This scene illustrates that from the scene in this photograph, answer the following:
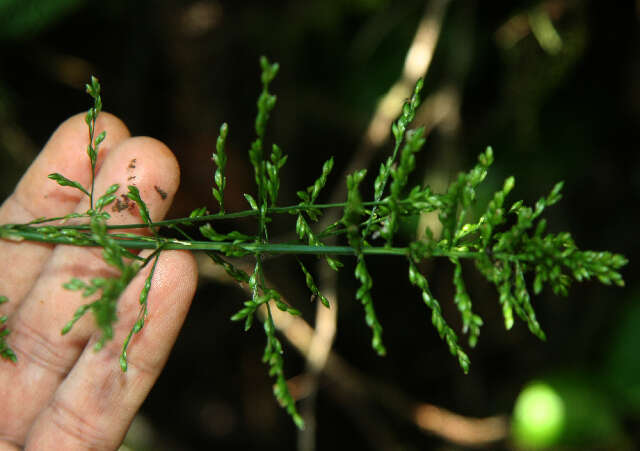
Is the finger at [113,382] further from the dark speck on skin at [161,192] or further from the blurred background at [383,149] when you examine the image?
the blurred background at [383,149]

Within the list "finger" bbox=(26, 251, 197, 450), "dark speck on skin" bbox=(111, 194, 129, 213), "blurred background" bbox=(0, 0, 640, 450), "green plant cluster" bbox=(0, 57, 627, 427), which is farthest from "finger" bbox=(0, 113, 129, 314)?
"blurred background" bbox=(0, 0, 640, 450)

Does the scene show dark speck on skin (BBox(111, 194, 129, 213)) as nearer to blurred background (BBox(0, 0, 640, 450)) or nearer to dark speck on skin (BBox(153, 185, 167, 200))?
dark speck on skin (BBox(153, 185, 167, 200))

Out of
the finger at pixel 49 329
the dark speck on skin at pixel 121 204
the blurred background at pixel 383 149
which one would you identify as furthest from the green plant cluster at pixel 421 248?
the blurred background at pixel 383 149

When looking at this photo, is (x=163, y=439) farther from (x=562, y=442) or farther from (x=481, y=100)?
(x=481, y=100)

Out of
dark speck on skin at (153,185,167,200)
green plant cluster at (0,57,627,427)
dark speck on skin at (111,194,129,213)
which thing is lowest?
green plant cluster at (0,57,627,427)

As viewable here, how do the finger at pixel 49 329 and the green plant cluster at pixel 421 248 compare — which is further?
the finger at pixel 49 329

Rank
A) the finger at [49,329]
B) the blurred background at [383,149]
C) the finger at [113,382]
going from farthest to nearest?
the blurred background at [383,149], the finger at [49,329], the finger at [113,382]

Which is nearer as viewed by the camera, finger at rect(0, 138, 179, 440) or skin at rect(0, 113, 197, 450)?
skin at rect(0, 113, 197, 450)

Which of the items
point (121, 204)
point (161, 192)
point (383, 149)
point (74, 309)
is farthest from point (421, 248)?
point (383, 149)
